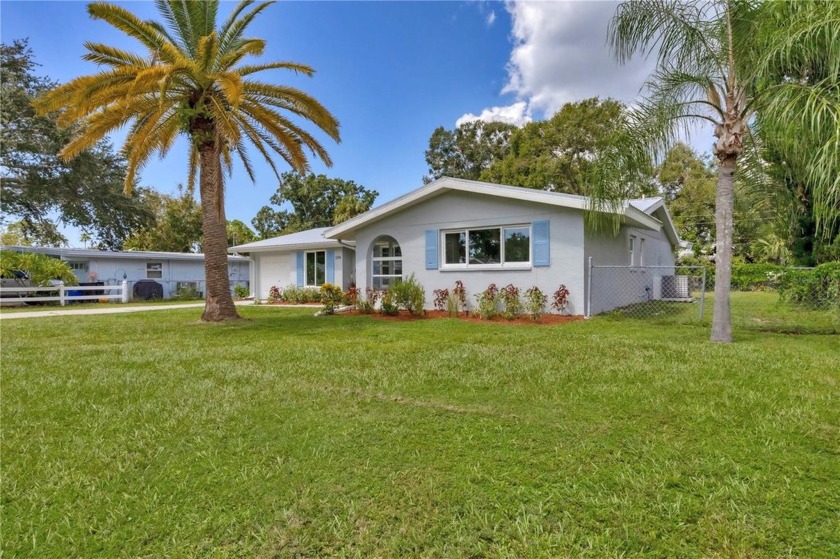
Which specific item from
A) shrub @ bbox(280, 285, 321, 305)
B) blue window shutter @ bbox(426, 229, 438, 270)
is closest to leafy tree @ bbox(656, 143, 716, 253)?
blue window shutter @ bbox(426, 229, 438, 270)

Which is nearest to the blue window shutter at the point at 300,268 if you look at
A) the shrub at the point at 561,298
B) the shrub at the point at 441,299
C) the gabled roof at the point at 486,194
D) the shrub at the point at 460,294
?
the gabled roof at the point at 486,194

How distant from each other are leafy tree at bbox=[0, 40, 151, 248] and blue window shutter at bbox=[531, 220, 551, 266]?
20.9 meters

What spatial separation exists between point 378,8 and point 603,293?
1000cm

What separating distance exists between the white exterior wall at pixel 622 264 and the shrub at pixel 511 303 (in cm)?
182

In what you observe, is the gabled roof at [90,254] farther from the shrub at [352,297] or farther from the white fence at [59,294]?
the shrub at [352,297]

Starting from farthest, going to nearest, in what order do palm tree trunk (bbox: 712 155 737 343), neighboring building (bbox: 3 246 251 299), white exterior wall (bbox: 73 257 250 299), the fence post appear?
white exterior wall (bbox: 73 257 250 299)
neighboring building (bbox: 3 246 251 299)
the fence post
palm tree trunk (bbox: 712 155 737 343)

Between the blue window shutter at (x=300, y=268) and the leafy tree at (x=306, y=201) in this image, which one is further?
the leafy tree at (x=306, y=201)

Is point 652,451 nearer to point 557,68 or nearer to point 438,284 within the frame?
point 438,284

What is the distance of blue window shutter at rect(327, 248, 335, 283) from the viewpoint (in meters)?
17.9

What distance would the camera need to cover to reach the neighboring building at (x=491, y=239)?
10.7 meters

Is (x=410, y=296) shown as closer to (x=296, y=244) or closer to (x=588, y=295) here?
(x=588, y=295)

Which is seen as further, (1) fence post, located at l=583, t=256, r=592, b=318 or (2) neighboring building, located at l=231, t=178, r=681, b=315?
(2) neighboring building, located at l=231, t=178, r=681, b=315

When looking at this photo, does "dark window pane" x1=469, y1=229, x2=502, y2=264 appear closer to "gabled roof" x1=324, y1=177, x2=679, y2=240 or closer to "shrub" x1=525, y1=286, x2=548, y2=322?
"gabled roof" x1=324, y1=177, x2=679, y2=240

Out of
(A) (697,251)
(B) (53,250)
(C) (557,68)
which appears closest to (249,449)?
(C) (557,68)
